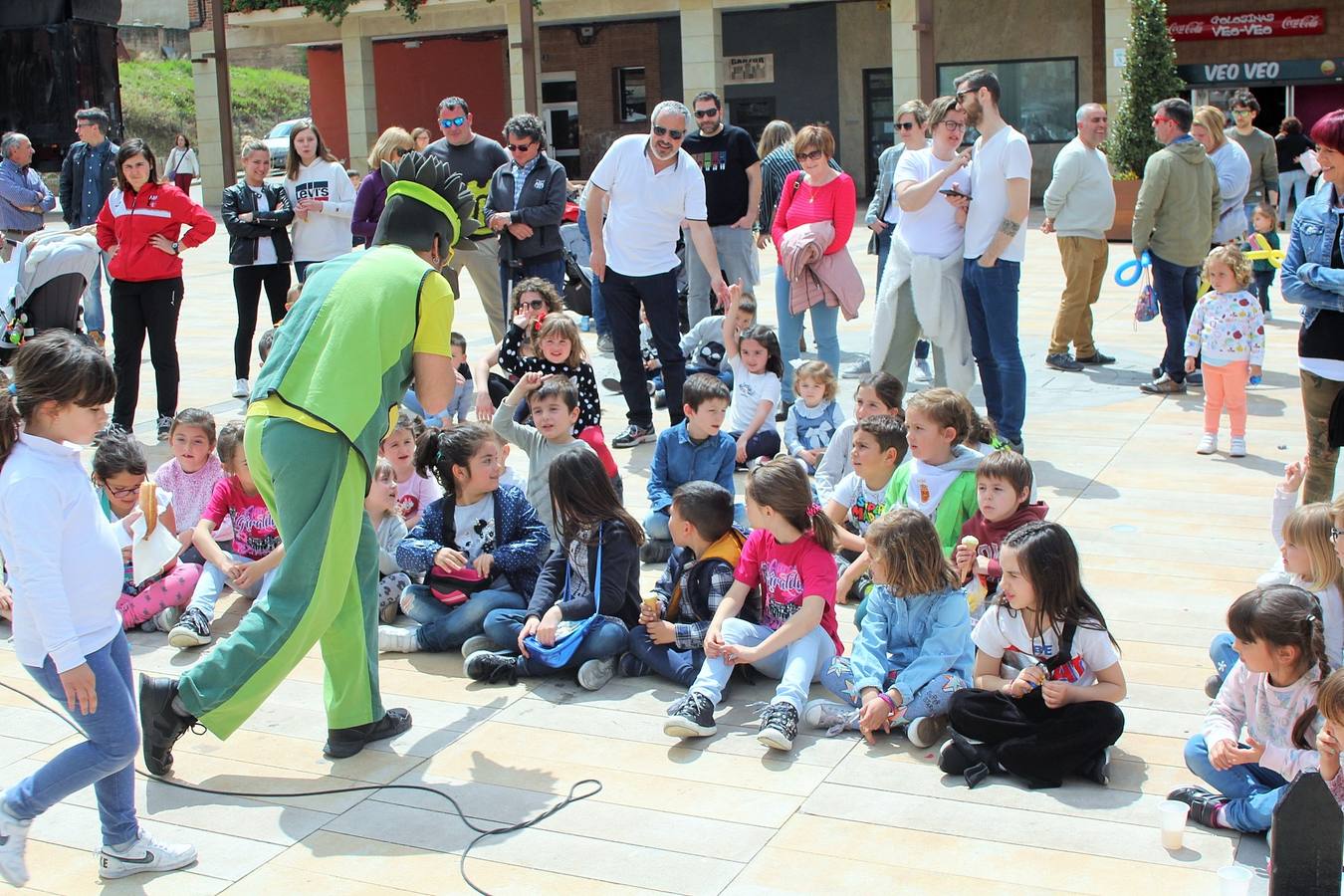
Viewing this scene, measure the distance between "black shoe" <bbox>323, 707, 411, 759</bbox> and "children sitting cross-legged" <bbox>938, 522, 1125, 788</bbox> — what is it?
174 centimetres

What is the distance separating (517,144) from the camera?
369 inches

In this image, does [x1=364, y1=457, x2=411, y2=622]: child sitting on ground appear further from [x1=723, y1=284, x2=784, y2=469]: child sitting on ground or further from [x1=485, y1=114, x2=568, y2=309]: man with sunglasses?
[x1=485, y1=114, x2=568, y2=309]: man with sunglasses

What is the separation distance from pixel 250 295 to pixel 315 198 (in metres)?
0.78

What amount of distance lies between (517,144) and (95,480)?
4.33 metres

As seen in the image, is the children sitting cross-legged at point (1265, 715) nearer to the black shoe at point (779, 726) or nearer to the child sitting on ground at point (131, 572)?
the black shoe at point (779, 726)

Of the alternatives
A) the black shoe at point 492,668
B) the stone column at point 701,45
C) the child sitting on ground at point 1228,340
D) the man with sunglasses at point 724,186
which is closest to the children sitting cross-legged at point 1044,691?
the black shoe at point 492,668

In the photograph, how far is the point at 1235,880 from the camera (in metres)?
3.21

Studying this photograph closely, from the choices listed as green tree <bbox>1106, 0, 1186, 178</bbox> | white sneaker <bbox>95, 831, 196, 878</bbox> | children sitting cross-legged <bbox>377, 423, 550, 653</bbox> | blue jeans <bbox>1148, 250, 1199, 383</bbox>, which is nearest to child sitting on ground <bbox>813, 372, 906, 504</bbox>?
children sitting cross-legged <bbox>377, 423, 550, 653</bbox>

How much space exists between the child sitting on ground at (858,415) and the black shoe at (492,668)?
5.58 ft

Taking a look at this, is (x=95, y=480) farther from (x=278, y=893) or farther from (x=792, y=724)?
(x=792, y=724)

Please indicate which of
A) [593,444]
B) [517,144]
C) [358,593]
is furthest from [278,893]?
[517,144]

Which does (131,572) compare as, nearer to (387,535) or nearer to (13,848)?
(387,535)

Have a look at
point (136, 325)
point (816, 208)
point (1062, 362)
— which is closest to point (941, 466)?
point (816, 208)

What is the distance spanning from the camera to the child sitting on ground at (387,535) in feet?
19.0
